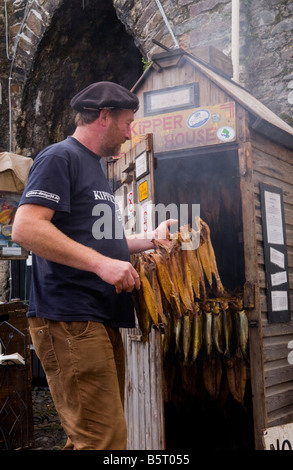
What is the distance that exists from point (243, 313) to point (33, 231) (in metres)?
2.57

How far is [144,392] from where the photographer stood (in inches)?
177

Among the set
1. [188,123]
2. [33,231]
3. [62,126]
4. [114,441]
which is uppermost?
[62,126]

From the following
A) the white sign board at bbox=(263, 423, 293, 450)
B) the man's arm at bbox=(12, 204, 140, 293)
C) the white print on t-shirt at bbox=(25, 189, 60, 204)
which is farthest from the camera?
the white sign board at bbox=(263, 423, 293, 450)

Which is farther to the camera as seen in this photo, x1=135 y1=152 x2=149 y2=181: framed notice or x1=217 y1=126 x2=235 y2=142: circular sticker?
x1=217 y1=126 x2=235 y2=142: circular sticker

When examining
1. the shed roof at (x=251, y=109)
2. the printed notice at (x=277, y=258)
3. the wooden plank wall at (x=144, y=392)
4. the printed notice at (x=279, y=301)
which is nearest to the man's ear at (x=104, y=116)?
the wooden plank wall at (x=144, y=392)

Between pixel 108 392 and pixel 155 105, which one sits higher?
pixel 155 105

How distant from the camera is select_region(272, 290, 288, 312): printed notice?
480 centimetres

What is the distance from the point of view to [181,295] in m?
3.47

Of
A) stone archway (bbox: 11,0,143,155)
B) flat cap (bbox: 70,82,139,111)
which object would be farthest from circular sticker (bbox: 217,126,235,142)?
stone archway (bbox: 11,0,143,155)

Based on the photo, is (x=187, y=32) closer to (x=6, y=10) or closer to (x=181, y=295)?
(x=6, y=10)

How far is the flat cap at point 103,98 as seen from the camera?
2.88 meters

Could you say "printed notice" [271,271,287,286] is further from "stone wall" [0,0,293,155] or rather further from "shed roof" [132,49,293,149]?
"stone wall" [0,0,293,155]

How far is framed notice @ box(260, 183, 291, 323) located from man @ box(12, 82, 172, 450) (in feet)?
7.38

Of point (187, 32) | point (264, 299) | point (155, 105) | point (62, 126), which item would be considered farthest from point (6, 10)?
point (264, 299)
